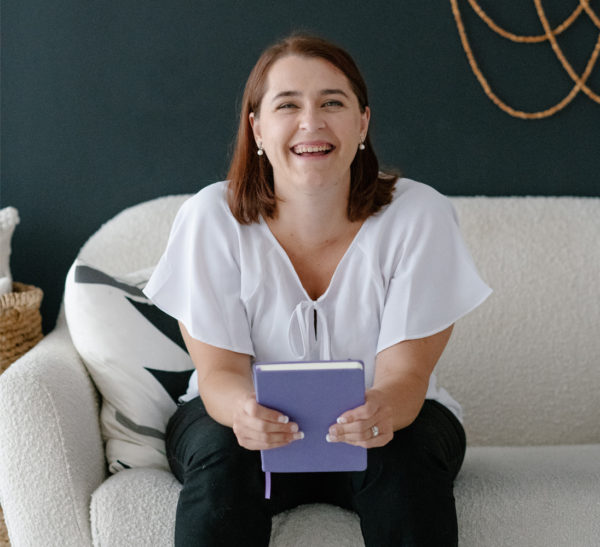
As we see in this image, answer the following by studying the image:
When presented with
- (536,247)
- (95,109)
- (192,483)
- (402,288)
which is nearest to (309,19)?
(95,109)

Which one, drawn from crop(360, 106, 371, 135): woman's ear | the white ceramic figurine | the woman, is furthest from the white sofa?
crop(360, 106, 371, 135): woman's ear

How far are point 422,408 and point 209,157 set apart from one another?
3.64ft

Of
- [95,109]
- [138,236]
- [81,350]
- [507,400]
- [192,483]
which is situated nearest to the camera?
[192,483]

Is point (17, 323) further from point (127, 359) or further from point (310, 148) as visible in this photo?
point (310, 148)

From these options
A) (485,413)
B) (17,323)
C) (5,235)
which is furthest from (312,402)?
(5,235)

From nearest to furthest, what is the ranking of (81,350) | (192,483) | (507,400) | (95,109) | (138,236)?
(192,483) < (81,350) < (507,400) < (138,236) < (95,109)

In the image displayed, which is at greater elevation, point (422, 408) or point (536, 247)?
point (536, 247)

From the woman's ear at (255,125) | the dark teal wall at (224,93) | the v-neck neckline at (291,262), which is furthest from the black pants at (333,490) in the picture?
the dark teal wall at (224,93)

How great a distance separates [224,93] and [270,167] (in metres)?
0.74

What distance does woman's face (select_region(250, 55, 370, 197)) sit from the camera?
1.47 meters

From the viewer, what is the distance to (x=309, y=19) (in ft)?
7.40

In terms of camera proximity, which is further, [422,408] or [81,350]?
[81,350]

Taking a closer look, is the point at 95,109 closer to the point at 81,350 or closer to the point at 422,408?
the point at 81,350

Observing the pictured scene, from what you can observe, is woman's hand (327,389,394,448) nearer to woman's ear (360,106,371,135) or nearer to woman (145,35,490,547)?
woman (145,35,490,547)
